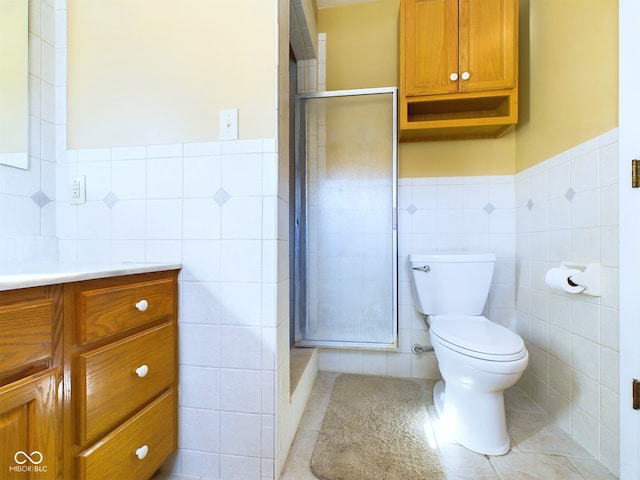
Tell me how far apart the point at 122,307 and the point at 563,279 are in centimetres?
159

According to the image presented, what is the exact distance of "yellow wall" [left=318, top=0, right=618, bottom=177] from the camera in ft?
3.66

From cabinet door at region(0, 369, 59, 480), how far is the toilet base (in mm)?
1326

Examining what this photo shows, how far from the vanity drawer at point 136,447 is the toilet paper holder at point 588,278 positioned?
1.59m

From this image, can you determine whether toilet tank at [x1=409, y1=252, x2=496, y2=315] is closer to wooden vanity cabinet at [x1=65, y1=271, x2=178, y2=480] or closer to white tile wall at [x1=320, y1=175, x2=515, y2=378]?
white tile wall at [x1=320, y1=175, x2=515, y2=378]

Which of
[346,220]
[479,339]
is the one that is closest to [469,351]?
[479,339]

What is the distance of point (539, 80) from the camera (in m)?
1.48

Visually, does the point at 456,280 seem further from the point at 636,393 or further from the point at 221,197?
the point at 221,197

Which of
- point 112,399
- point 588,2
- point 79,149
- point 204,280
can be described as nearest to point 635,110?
point 588,2

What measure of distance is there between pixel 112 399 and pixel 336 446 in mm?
838

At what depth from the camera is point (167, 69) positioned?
3.64 feet

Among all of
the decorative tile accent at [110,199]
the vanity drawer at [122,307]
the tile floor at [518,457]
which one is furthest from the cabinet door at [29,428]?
the decorative tile accent at [110,199]

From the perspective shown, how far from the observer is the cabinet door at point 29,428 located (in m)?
0.55

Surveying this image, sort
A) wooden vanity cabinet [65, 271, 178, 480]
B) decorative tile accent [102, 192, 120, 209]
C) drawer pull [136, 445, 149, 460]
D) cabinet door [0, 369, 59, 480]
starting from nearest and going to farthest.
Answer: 1. cabinet door [0, 369, 59, 480]
2. wooden vanity cabinet [65, 271, 178, 480]
3. drawer pull [136, 445, 149, 460]
4. decorative tile accent [102, 192, 120, 209]
